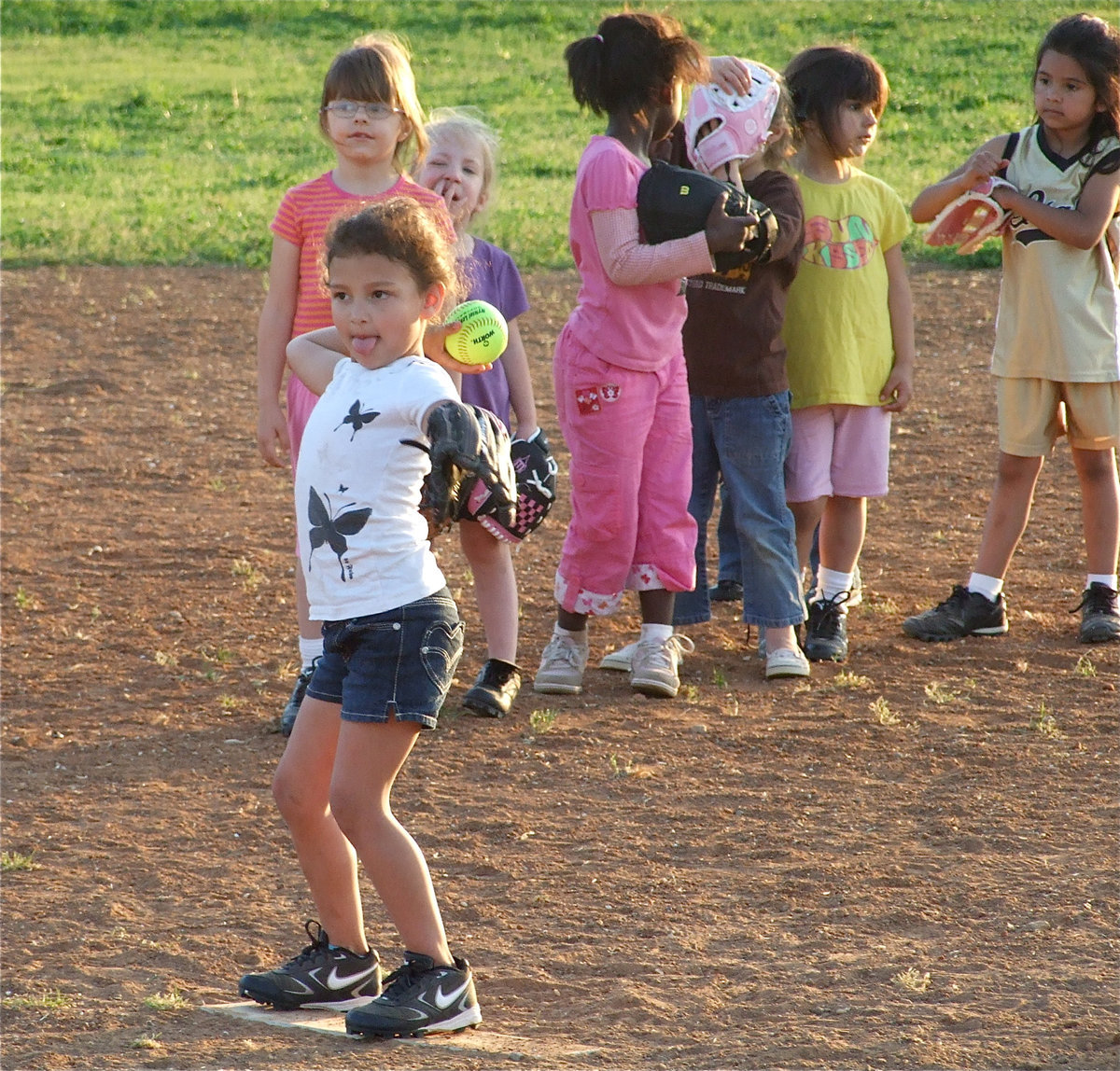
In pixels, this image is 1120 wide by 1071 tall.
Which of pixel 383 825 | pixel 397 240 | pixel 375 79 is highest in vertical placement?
pixel 375 79

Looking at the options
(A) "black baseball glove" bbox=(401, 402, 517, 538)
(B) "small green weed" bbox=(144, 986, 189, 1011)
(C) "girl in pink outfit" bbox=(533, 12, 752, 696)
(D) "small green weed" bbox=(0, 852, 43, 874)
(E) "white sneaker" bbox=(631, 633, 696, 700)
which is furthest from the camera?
(E) "white sneaker" bbox=(631, 633, 696, 700)

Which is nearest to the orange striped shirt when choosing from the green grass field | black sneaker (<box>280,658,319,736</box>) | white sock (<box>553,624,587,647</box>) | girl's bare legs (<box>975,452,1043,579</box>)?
black sneaker (<box>280,658,319,736</box>)

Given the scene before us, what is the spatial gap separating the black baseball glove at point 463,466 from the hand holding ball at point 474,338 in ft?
1.30

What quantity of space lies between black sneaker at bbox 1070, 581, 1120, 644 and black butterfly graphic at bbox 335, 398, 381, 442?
3415 millimetres

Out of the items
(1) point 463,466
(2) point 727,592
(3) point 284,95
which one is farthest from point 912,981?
(3) point 284,95

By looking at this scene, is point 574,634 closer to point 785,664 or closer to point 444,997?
point 785,664

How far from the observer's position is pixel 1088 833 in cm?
418

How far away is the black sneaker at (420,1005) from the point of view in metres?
3.15

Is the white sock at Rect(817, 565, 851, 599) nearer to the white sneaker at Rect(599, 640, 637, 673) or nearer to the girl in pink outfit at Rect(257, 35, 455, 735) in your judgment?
the white sneaker at Rect(599, 640, 637, 673)

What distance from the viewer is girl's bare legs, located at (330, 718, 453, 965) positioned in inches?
124

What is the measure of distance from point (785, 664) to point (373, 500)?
8.34 feet

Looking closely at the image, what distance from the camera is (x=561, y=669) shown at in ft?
17.6

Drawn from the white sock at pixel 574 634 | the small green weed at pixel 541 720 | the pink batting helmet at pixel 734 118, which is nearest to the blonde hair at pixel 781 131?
the pink batting helmet at pixel 734 118

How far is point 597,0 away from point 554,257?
47.1 ft
